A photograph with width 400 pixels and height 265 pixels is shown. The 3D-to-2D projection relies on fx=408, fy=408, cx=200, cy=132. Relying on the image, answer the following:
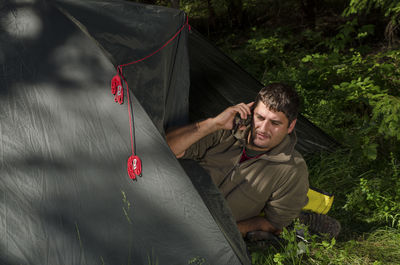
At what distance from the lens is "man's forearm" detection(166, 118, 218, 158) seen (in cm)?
276

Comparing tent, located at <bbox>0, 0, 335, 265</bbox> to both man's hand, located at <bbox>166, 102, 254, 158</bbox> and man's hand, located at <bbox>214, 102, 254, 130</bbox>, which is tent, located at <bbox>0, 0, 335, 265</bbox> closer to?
man's hand, located at <bbox>166, 102, 254, 158</bbox>

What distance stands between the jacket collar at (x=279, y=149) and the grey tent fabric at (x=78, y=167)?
69 cm

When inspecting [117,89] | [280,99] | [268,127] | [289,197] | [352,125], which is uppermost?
[117,89]

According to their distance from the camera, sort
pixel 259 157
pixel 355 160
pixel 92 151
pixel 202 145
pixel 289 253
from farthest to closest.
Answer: pixel 355 160, pixel 202 145, pixel 259 157, pixel 289 253, pixel 92 151

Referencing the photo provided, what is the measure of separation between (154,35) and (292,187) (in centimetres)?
139

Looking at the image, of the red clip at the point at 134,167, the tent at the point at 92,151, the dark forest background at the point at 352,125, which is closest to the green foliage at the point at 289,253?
the dark forest background at the point at 352,125

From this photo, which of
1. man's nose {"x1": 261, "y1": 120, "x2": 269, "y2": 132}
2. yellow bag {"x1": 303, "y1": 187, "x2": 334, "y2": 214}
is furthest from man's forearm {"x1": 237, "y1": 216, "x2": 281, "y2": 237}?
man's nose {"x1": 261, "y1": 120, "x2": 269, "y2": 132}

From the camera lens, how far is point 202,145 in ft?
9.95

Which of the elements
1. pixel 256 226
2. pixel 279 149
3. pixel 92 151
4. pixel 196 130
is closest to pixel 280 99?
pixel 279 149

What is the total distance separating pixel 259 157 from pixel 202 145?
0.44 metres

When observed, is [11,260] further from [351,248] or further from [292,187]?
[351,248]

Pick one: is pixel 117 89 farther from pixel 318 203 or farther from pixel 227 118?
pixel 318 203

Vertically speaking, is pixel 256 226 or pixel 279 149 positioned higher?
pixel 279 149

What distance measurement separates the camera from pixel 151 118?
219cm
